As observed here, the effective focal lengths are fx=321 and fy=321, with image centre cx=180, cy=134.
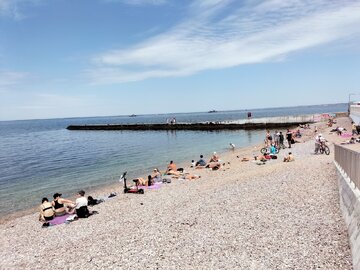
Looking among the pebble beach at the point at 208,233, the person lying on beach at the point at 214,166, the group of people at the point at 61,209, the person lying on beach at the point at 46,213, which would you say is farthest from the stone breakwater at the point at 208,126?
the person lying on beach at the point at 46,213

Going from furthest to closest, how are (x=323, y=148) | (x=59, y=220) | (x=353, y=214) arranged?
(x=323, y=148) → (x=59, y=220) → (x=353, y=214)

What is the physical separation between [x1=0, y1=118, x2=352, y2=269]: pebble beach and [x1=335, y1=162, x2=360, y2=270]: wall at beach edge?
0.26 m

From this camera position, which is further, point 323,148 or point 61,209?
point 323,148

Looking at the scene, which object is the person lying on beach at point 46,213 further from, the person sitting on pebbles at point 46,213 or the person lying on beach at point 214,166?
the person lying on beach at point 214,166

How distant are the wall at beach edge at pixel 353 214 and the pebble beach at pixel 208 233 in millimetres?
261

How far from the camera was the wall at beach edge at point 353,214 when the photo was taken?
676 cm

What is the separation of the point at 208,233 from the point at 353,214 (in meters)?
3.92

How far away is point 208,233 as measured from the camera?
9547mm

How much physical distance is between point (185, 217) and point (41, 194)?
46.1ft

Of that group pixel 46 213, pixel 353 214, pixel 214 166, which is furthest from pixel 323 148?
pixel 46 213

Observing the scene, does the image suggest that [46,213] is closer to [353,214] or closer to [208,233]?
[208,233]

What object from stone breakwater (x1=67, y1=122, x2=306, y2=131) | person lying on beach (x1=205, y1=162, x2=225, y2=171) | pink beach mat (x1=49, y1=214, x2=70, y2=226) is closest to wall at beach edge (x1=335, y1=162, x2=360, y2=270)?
pink beach mat (x1=49, y1=214, x2=70, y2=226)

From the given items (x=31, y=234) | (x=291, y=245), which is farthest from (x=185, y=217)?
(x=31, y=234)

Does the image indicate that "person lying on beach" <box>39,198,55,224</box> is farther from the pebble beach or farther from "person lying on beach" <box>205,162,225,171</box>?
"person lying on beach" <box>205,162,225,171</box>
